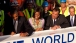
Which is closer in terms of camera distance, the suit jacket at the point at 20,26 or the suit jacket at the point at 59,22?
the suit jacket at the point at 20,26

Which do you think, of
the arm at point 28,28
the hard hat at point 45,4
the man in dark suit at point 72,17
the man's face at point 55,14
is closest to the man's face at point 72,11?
the man in dark suit at point 72,17

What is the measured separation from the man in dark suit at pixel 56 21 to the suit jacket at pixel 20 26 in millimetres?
168

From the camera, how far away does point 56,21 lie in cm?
194

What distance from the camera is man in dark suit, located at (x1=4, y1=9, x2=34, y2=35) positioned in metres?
1.77

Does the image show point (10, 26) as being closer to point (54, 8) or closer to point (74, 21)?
point (54, 8)

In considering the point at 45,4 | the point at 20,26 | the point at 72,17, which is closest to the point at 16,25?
the point at 20,26

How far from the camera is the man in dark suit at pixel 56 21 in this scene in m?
1.92

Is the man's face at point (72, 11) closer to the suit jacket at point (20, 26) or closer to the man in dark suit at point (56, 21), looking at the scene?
the man in dark suit at point (56, 21)

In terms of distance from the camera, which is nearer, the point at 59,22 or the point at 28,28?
the point at 28,28

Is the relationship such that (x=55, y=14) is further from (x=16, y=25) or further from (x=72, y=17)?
(x=16, y=25)

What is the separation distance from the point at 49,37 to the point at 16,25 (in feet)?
1.06

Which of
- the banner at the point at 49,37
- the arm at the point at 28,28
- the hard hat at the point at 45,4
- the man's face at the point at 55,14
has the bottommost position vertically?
the banner at the point at 49,37

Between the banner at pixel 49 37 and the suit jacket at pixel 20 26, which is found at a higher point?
the suit jacket at pixel 20 26

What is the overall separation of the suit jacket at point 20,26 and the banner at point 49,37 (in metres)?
0.04
